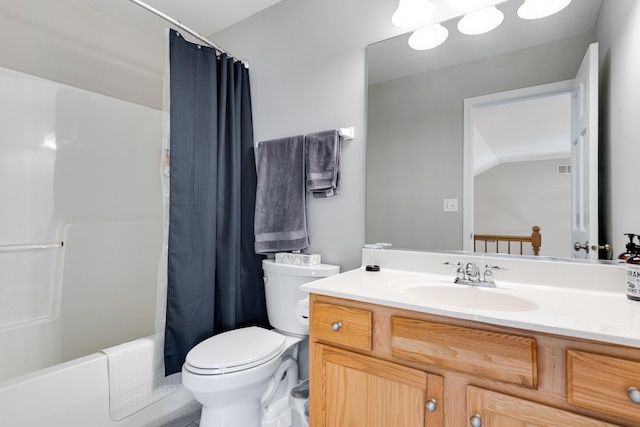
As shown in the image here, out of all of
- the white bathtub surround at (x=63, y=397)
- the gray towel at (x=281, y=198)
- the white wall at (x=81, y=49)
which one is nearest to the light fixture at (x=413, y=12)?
the gray towel at (x=281, y=198)

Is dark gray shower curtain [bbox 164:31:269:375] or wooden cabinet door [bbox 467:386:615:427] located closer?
wooden cabinet door [bbox 467:386:615:427]

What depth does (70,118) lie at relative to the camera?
73.3 inches

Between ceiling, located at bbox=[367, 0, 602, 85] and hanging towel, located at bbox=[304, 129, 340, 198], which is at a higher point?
ceiling, located at bbox=[367, 0, 602, 85]

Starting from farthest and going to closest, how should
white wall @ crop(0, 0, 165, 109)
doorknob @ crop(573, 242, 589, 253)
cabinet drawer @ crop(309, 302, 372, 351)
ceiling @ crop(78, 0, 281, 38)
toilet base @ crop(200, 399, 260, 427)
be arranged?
ceiling @ crop(78, 0, 281, 38) < white wall @ crop(0, 0, 165, 109) < toilet base @ crop(200, 399, 260, 427) < doorknob @ crop(573, 242, 589, 253) < cabinet drawer @ crop(309, 302, 372, 351)

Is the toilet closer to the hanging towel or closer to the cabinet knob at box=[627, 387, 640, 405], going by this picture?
the hanging towel

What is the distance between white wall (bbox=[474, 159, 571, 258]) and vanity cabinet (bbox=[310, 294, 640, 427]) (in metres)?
0.59

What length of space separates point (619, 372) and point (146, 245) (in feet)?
7.83

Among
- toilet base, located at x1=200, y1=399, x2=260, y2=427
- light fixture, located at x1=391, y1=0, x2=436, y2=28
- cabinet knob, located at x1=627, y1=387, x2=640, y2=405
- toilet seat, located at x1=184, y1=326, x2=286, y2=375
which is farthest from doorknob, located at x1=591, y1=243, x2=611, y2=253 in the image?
toilet base, located at x1=200, y1=399, x2=260, y2=427

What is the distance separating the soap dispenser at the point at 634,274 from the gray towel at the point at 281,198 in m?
1.28

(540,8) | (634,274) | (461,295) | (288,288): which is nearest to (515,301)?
(461,295)

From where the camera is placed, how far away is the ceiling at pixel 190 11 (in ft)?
6.50

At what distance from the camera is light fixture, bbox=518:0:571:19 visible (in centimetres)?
123

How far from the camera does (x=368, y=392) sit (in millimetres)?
1013


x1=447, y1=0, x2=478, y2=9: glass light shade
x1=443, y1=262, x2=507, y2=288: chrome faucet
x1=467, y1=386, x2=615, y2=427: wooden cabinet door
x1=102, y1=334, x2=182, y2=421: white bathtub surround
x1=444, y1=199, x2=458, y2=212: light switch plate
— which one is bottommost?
x1=102, y1=334, x2=182, y2=421: white bathtub surround
